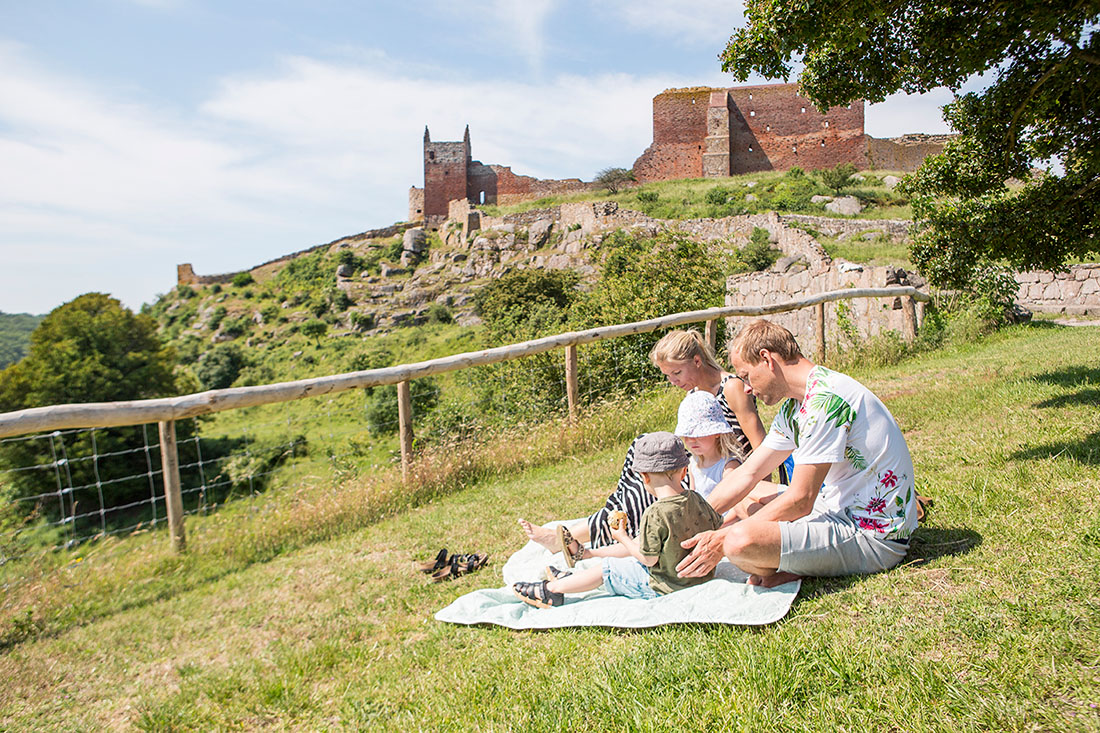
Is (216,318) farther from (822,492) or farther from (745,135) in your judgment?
(822,492)

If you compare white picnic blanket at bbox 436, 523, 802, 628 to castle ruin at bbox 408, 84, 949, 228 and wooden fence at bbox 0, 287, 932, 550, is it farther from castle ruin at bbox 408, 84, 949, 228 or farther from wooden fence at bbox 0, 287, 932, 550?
castle ruin at bbox 408, 84, 949, 228

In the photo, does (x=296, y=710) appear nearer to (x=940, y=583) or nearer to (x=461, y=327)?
(x=940, y=583)

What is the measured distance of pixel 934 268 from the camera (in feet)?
19.3

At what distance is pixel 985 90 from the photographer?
498 centimetres

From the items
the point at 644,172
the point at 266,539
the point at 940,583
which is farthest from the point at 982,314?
the point at 644,172

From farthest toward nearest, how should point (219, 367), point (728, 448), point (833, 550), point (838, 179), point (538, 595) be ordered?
point (219, 367)
point (838, 179)
point (728, 448)
point (538, 595)
point (833, 550)

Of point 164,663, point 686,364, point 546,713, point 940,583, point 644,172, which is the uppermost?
point 644,172

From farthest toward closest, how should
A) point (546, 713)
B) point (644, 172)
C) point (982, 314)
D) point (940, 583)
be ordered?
1. point (644, 172)
2. point (982, 314)
3. point (940, 583)
4. point (546, 713)

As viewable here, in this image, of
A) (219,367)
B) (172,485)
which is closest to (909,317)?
(172,485)

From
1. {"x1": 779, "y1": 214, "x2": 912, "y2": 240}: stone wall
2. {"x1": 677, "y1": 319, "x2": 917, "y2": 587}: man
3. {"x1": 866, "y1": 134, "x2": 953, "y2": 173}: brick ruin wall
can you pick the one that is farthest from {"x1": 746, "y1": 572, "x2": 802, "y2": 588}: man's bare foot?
{"x1": 866, "y1": 134, "x2": 953, "y2": 173}: brick ruin wall

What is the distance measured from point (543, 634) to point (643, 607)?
437 millimetres

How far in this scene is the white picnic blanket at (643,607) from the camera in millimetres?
2559

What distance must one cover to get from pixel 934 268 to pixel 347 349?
1325 inches

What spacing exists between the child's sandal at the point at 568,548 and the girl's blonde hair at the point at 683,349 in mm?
1105
